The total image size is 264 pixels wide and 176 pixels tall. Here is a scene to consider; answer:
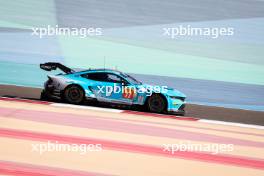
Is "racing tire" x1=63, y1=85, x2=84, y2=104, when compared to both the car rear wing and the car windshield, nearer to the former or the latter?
the car windshield

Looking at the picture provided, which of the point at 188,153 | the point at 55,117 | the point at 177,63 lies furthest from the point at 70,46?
the point at 188,153

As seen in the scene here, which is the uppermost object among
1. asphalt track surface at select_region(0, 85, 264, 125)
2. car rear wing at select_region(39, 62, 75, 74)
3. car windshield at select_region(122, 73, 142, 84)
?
car rear wing at select_region(39, 62, 75, 74)

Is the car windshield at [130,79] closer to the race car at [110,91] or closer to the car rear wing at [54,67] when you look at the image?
the race car at [110,91]

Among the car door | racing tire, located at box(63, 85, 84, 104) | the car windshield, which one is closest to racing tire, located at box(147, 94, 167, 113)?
the car door

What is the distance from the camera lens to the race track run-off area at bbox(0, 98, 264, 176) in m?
7.09

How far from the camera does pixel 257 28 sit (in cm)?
1477

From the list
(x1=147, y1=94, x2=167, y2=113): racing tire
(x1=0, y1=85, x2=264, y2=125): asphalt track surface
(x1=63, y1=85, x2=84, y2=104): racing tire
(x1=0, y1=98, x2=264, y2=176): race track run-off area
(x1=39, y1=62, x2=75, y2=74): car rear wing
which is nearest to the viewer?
(x1=0, y1=98, x2=264, y2=176): race track run-off area

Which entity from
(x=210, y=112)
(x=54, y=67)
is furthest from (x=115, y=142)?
(x=54, y=67)

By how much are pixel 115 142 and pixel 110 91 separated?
4.26 m

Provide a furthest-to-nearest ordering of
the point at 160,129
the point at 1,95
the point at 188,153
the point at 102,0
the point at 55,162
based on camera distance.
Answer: the point at 102,0 < the point at 1,95 < the point at 160,129 < the point at 188,153 < the point at 55,162

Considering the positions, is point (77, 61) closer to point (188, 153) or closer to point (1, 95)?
point (1, 95)

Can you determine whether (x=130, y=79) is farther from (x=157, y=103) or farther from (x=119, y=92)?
(x=157, y=103)

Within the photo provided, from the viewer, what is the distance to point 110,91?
1309 cm

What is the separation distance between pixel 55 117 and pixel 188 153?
3.84 metres
